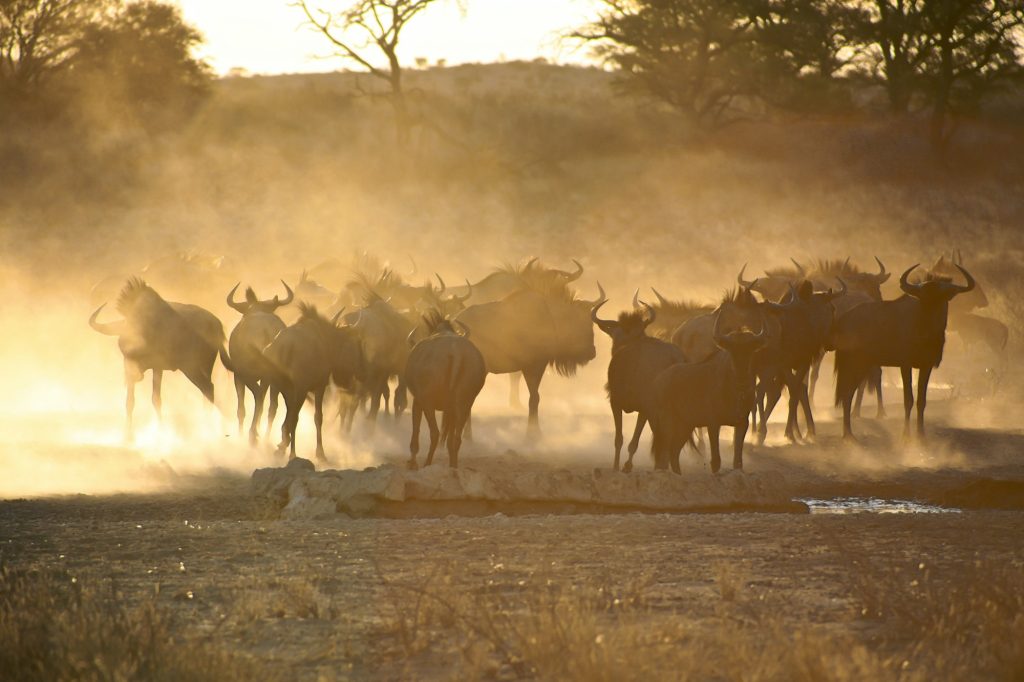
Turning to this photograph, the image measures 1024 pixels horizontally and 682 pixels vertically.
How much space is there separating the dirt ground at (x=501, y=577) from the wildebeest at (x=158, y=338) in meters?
7.16

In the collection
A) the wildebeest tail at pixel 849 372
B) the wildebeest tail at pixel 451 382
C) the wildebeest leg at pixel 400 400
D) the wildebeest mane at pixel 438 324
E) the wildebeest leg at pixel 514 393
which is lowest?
the wildebeest leg at pixel 514 393

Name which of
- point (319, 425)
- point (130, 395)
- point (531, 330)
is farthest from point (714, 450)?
point (130, 395)

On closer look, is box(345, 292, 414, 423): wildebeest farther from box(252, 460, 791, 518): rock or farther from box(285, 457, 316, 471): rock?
box(252, 460, 791, 518): rock

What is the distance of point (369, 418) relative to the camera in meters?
20.9

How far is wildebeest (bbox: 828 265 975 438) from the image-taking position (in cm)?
1934

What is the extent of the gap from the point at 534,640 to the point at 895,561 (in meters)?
3.37

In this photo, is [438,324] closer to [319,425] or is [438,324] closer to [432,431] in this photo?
[432,431]

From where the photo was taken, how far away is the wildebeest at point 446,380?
51.6ft

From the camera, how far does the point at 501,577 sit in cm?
896

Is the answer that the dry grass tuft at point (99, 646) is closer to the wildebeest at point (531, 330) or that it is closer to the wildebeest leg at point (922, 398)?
the wildebeest leg at point (922, 398)

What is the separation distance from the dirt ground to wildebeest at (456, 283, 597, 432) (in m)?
8.37

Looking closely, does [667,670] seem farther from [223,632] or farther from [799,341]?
[799,341]

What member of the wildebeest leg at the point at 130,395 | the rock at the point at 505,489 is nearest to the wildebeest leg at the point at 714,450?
the rock at the point at 505,489

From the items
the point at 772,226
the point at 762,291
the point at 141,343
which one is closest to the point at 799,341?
the point at 762,291
